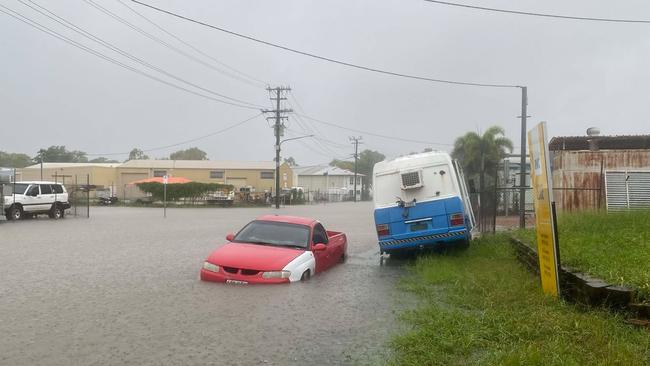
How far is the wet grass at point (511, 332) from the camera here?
5223 mm

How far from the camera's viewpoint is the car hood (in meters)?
10.3

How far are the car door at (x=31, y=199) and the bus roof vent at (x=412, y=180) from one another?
22.1 meters

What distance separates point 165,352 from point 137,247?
11882 mm

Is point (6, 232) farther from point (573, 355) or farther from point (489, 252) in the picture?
point (573, 355)

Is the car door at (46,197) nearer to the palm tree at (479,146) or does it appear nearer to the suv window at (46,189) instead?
the suv window at (46,189)

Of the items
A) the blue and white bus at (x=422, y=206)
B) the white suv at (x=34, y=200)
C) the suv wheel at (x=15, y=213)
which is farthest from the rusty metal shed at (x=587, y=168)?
the suv wheel at (x=15, y=213)

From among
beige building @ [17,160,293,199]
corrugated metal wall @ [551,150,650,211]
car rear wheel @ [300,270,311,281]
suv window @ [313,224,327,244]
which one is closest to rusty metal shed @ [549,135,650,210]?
corrugated metal wall @ [551,150,650,211]

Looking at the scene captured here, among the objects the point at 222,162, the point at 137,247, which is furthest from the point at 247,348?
the point at 222,162

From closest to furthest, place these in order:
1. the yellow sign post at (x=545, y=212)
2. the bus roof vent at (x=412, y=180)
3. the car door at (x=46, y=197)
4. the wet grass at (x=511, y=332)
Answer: the wet grass at (x=511, y=332)
the yellow sign post at (x=545, y=212)
the bus roof vent at (x=412, y=180)
the car door at (x=46, y=197)

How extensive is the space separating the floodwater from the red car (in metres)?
0.26

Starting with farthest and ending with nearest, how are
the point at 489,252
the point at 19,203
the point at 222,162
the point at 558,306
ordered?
the point at 222,162, the point at 19,203, the point at 489,252, the point at 558,306

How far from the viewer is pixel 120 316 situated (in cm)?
780

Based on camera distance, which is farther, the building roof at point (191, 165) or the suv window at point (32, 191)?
the building roof at point (191, 165)

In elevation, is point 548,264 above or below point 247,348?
above
